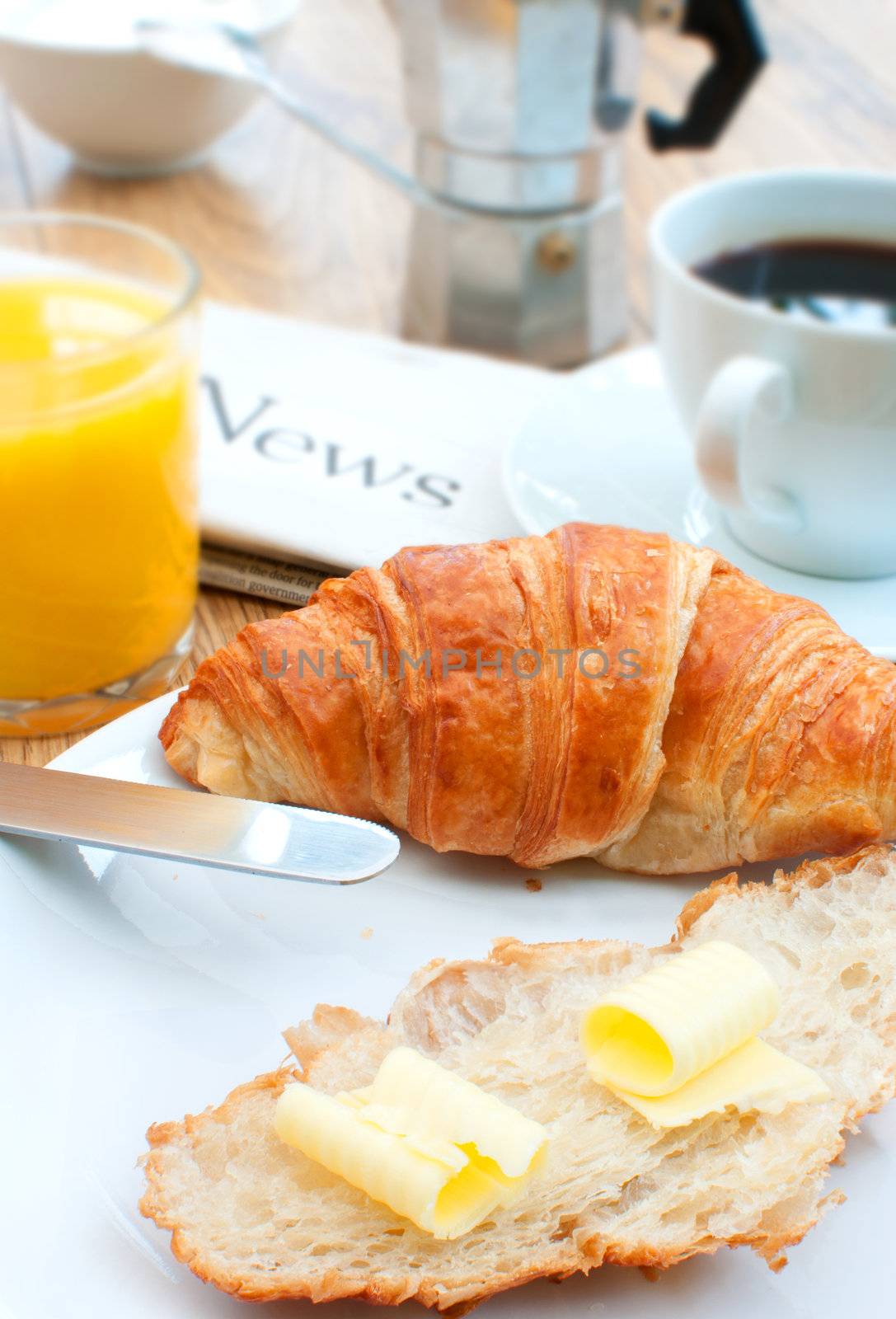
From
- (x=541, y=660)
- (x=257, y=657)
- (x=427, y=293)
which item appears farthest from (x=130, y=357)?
(x=427, y=293)

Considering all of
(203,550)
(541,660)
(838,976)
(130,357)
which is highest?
→ (130,357)

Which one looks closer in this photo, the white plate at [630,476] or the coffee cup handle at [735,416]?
the coffee cup handle at [735,416]

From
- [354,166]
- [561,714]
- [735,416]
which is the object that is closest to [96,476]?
[561,714]

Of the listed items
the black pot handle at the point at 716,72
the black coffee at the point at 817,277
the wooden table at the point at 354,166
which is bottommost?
the wooden table at the point at 354,166

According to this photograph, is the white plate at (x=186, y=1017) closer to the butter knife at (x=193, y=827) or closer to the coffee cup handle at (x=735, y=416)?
the butter knife at (x=193, y=827)

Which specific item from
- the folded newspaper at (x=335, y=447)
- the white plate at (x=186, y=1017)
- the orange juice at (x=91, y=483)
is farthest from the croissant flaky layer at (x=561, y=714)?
the folded newspaper at (x=335, y=447)

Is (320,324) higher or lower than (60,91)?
lower

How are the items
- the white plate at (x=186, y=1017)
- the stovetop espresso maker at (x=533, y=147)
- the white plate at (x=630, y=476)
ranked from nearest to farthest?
1. the white plate at (x=186, y=1017)
2. the white plate at (x=630, y=476)
3. the stovetop espresso maker at (x=533, y=147)

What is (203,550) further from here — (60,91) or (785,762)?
(60,91)
